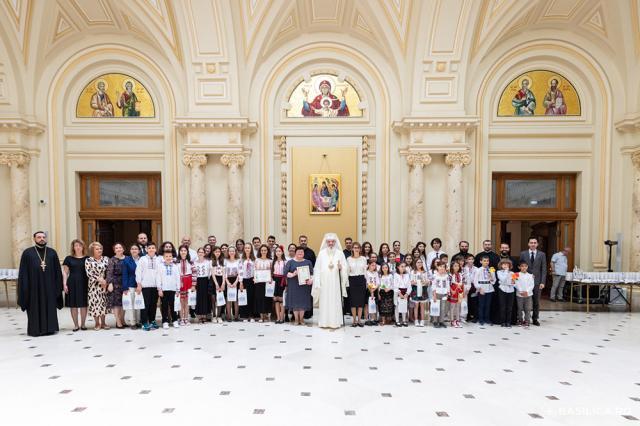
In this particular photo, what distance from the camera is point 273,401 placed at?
4.64m

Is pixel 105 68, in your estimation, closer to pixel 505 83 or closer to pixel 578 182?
pixel 505 83

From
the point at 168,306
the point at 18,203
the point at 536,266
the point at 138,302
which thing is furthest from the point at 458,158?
the point at 18,203

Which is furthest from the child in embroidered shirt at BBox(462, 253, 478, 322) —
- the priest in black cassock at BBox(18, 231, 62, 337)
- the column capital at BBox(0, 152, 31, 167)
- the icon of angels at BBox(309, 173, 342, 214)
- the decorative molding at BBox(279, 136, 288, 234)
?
the column capital at BBox(0, 152, 31, 167)

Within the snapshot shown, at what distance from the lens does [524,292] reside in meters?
8.04

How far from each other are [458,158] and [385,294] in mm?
Answer: 5189

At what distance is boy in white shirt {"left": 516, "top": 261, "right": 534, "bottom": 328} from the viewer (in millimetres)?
8023

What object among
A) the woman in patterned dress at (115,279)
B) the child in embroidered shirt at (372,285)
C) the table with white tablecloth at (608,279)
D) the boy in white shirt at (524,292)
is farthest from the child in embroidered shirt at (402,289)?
the woman in patterned dress at (115,279)

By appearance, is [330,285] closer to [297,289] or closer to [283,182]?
[297,289]

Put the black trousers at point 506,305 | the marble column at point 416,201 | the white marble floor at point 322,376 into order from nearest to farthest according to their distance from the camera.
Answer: the white marble floor at point 322,376, the black trousers at point 506,305, the marble column at point 416,201

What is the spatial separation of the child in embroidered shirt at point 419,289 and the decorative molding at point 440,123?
4.63m

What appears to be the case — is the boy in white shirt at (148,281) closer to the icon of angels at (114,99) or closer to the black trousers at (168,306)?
the black trousers at (168,306)

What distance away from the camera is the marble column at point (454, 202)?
11.3 meters

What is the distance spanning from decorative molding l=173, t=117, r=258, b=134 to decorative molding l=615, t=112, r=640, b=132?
1079cm

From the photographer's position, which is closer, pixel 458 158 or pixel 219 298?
pixel 219 298
